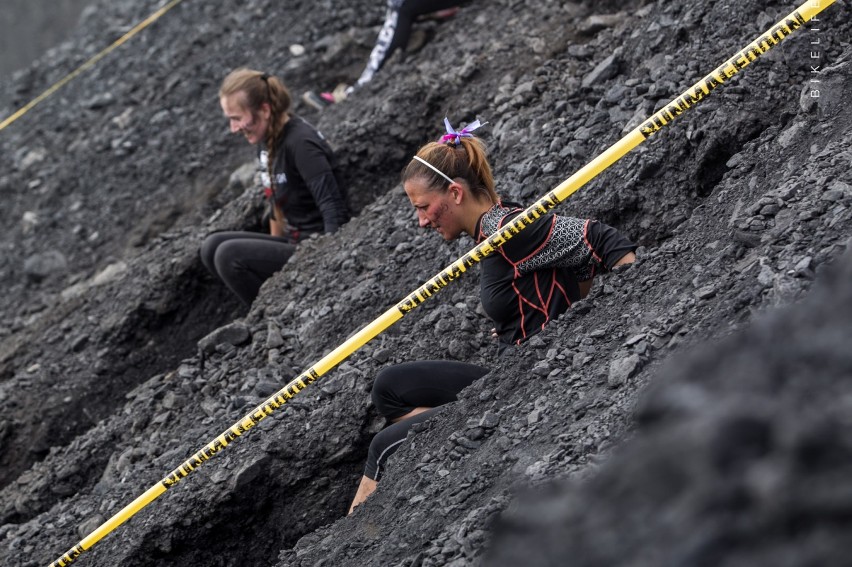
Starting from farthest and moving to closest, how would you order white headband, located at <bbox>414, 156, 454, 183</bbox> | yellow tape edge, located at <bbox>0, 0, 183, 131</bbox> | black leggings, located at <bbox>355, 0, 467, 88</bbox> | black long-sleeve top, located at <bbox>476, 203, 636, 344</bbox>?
yellow tape edge, located at <bbox>0, 0, 183, 131</bbox> < black leggings, located at <bbox>355, 0, 467, 88</bbox> < white headband, located at <bbox>414, 156, 454, 183</bbox> < black long-sleeve top, located at <bbox>476, 203, 636, 344</bbox>

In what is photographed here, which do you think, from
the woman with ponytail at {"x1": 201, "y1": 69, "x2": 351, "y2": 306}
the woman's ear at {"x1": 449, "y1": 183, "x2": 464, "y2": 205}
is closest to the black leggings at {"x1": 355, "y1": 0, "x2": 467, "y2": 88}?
the woman with ponytail at {"x1": 201, "y1": 69, "x2": 351, "y2": 306}

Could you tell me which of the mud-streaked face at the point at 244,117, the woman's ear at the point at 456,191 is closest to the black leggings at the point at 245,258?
the mud-streaked face at the point at 244,117

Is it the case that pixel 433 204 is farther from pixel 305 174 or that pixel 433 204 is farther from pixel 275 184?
pixel 275 184

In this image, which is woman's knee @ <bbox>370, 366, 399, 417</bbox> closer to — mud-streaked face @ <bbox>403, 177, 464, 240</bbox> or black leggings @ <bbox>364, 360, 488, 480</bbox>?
black leggings @ <bbox>364, 360, 488, 480</bbox>

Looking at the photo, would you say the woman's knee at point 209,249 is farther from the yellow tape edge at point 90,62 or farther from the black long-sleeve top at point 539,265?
the yellow tape edge at point 90,62

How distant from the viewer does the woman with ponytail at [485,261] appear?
508cm

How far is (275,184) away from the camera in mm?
7918

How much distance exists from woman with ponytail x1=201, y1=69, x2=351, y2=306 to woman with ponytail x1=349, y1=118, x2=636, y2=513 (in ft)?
8.34

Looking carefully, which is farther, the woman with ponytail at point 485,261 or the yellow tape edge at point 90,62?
the yellow tape edge at point 90,62

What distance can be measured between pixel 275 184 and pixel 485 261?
313cm

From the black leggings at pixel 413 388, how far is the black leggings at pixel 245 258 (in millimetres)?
2893

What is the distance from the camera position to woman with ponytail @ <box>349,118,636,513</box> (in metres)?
5.08

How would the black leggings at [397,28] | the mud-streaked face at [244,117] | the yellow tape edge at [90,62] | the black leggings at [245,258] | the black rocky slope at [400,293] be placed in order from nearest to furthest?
the black rocky slope at [400,293] < the mud-streaked face at [244,117] < the black leggings at [245,258] < the black leggings at [397,28] < the yellow tape edge at [90,62]

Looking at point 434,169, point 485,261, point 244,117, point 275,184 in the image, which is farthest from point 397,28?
point 485,261
